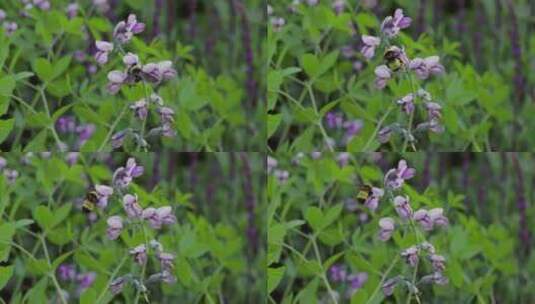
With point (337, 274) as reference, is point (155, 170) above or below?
above

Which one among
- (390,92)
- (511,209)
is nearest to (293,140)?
(390,92)

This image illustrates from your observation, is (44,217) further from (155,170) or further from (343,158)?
(343,158)

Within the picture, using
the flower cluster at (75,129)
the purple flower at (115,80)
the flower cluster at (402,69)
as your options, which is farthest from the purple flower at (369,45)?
the flower cluster at (75,129)

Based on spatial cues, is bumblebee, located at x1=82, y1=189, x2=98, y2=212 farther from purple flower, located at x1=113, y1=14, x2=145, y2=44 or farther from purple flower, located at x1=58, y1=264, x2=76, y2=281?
purple flower, located at x1=113, y1=14, x2=145, y2=44

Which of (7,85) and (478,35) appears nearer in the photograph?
(7,85)

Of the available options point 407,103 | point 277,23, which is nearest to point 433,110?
point 407,103

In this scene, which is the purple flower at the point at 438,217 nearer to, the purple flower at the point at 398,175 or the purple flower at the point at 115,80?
the purple flower at the point at 398,175
